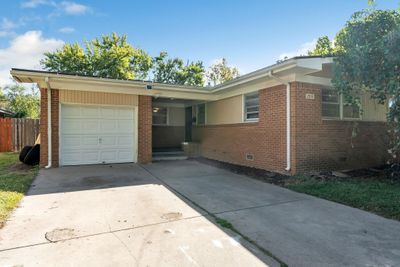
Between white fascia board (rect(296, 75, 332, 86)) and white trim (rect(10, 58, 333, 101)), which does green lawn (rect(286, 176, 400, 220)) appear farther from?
white trim (rect(10, 58, 333, 101))

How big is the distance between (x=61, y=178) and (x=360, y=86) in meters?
8.81

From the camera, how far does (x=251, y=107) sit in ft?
A: 30.6

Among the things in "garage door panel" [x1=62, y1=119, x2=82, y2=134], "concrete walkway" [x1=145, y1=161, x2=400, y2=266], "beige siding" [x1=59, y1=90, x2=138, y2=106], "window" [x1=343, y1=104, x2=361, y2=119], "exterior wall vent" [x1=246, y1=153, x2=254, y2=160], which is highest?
"beige siding" [x1=59, y1=90, x2=138, y2=106]

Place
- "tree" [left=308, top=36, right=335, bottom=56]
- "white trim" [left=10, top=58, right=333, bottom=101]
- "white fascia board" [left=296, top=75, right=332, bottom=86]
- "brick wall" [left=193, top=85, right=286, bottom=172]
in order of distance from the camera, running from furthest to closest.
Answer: "tree" [left=308, top=36, right=335, bottom=56]
"brick wall" [left=193, top=85, right=286, bottom=172]
"white fascia board" [left=296, top=75, right=332, bottom=86]
"white trim" [left=10, top=58, right=333, bottom=101]

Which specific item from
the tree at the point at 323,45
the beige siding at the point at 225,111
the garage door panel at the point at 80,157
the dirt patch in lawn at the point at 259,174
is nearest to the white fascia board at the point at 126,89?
the beige siding at the point at 225,111

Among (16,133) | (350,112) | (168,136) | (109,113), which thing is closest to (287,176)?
(350,112)

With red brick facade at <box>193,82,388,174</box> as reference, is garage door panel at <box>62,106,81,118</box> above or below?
above

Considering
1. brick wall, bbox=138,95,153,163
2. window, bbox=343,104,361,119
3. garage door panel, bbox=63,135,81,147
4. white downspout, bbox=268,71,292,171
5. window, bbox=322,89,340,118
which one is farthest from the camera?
brick wall, bbox=138,95,153,163

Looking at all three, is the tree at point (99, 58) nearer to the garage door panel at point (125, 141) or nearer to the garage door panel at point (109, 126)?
the garage door panel at point (109, 126)

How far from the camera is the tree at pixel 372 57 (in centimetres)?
555

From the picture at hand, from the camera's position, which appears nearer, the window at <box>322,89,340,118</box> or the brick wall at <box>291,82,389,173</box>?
the brick wall at <box>291,82,389,173</box>

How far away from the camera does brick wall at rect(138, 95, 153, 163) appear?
9844 millimetres

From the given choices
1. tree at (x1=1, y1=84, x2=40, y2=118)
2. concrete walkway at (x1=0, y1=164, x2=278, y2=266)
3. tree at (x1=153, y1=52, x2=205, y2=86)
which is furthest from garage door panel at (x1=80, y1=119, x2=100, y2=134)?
tree at (x1=1, y1=84, x2=40, y2=118)

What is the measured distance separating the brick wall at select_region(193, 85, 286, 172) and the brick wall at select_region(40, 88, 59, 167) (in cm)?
642
